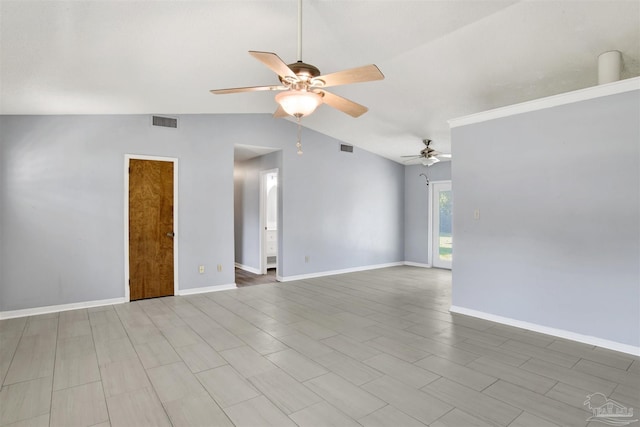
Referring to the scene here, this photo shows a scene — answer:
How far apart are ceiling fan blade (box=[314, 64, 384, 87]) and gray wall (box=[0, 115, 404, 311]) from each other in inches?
147

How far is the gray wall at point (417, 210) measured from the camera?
8156 mm

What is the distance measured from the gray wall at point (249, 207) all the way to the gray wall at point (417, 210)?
3.86 metres

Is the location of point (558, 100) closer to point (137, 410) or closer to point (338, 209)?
point (338, 209)

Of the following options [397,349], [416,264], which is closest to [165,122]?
[397,349]

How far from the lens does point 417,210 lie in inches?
331

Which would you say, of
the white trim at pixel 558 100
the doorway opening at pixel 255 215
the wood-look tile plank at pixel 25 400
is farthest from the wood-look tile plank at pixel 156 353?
the white trim at pixel 558 100

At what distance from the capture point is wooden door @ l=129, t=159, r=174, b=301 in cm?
490

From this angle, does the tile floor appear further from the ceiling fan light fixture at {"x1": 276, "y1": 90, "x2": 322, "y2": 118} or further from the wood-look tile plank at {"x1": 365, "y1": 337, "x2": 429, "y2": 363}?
the ceiling fan light fixture at {"x1": 276, "y1": 90, "x2": 322, "y2": 118}

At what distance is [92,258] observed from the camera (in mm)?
4578

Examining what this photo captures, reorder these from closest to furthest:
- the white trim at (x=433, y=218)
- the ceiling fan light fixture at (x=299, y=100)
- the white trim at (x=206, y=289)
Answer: the ceiling fan light fixture at (x=299, y=100)
the white trim at (x=206, y=289)
the white trim at (x=433, y=218)

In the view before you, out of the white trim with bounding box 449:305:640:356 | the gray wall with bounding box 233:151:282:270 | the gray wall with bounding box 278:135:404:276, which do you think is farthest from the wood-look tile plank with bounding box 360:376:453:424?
the gray wall with bounding box 233:151:282:270

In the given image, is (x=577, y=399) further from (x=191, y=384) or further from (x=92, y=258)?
(x=92, y=258)

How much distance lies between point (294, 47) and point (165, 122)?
278 cm

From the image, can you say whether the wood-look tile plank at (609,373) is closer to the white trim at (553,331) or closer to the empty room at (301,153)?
the empty room at (301,153)
